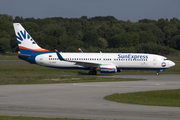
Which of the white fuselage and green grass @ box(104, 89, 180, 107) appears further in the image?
the white fuselage

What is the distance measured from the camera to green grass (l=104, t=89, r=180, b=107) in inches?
824

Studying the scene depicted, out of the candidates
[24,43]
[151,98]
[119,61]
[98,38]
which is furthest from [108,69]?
[98,38]

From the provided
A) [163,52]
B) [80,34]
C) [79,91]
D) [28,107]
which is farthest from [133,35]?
[28,107]

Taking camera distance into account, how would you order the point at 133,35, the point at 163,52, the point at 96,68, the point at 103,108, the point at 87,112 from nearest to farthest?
the point at 87,112 → the point at 103,108 → the point at 96,68 → the point at 163,52 → the point at 133,35

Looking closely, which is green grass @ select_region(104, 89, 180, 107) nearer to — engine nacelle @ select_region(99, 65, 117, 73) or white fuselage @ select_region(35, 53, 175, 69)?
engine nacelle @ select_region(99, 65, 117, 73)

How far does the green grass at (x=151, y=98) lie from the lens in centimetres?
2092

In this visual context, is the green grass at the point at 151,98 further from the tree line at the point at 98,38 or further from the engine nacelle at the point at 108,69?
the tree line at the point at 98,38

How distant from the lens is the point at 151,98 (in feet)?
74.8

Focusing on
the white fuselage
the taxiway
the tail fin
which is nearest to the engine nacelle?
the white fuselage

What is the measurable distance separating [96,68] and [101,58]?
72.4 inches

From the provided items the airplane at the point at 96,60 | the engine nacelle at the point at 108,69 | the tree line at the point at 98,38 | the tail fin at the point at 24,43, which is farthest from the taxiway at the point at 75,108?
the tree line at the point at 98,38

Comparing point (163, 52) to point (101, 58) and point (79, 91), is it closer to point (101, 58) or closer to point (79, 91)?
point (101, 58)

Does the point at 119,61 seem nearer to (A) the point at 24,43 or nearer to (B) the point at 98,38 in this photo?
(A) the point at 24,43

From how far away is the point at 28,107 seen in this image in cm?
1888
